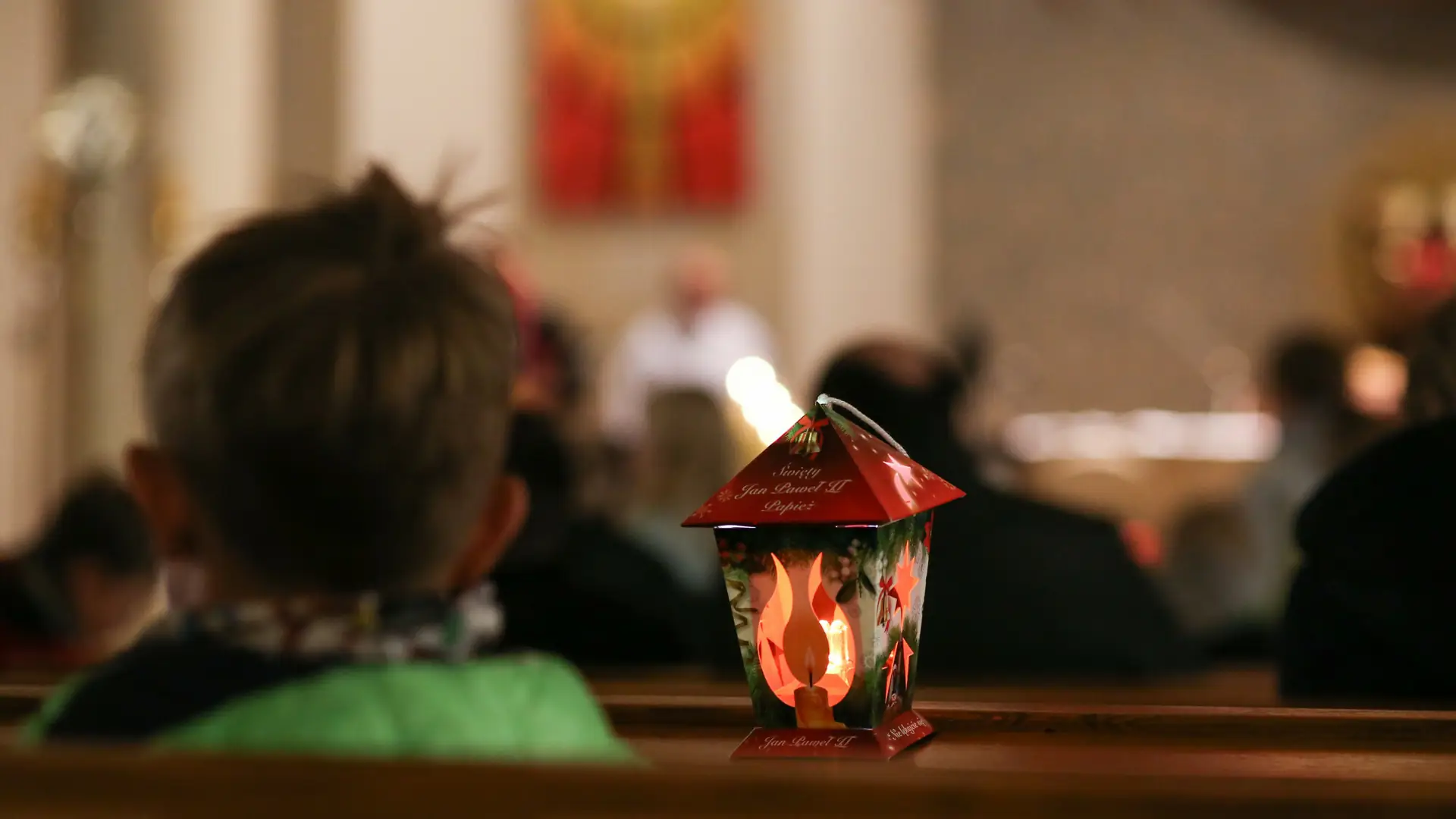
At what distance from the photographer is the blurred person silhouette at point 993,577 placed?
2.19 metres

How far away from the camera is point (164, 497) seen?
975mm

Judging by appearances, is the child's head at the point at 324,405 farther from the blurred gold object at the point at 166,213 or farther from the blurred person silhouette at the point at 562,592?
the blurred gold object at the point at 166,213

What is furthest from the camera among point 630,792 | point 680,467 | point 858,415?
point 680,467

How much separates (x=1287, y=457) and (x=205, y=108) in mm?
4415

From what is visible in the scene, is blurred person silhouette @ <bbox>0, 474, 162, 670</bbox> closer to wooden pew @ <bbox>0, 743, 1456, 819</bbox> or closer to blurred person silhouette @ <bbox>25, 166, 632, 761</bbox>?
blurred person silhouette @ <bbox>25, 166, 632, 761</bbox>

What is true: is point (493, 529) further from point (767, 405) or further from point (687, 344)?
point (687, 344)

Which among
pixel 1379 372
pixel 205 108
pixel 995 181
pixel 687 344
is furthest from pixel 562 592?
pixel 995 181

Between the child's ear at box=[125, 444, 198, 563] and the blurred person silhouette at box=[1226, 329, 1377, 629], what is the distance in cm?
318

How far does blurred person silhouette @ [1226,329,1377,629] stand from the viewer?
12.9ft

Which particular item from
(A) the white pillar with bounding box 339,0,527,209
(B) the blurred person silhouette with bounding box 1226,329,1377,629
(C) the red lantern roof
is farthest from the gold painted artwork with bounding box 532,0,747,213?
(C) the red lantern roof

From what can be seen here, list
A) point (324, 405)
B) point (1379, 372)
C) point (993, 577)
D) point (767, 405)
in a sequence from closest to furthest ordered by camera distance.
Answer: point (324, 405)
point (993, 577)
point (767, 405)
point (1379, 372)

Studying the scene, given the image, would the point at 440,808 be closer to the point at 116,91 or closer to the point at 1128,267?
the point at 116,91

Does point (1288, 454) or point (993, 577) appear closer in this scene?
point (993, 577)

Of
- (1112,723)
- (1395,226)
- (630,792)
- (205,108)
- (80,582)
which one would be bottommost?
(80,582)
